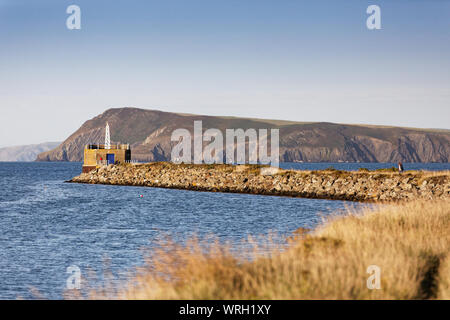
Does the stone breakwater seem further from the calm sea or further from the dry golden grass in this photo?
the dry golden grass

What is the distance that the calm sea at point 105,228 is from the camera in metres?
21.0

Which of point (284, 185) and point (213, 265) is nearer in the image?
point (213, 265)

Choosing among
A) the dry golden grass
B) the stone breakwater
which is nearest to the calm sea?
the stone breakwater

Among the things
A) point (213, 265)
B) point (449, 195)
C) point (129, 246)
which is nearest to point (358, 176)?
point (449, 195)

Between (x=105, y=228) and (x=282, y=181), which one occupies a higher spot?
(x=282, y=181)

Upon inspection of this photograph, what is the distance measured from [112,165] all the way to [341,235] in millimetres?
94847

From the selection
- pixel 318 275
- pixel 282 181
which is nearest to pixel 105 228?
pixel 318 275

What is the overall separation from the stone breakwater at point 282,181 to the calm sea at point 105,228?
14.0 ft

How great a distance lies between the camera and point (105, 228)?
36125 mm

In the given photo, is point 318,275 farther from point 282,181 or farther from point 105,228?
point 282,181

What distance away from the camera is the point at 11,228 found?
3666cm

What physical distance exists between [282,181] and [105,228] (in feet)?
128

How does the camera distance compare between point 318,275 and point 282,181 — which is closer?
point 318,275
